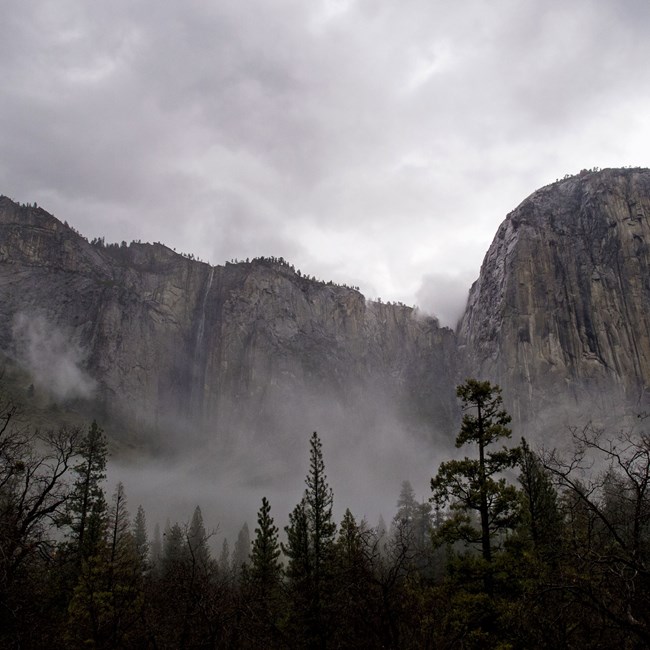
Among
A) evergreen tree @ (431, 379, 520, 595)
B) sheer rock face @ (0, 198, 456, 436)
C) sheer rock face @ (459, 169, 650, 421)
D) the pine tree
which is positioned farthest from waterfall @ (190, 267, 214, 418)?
evergreen tree @ (431, 379, 520, 595)

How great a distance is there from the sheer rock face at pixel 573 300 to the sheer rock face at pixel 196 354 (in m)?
55.4

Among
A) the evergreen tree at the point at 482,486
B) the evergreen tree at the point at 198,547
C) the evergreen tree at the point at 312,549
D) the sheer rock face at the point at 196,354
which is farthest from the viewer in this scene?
the sheer rock face at the point at 196,354

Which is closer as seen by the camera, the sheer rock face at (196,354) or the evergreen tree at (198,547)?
the evergreen tree at (198,547)

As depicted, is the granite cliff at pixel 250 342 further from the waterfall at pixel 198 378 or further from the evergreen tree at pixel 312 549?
the evergreen tree at pixel 312 549

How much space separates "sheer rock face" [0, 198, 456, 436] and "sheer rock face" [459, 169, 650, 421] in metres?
55.4

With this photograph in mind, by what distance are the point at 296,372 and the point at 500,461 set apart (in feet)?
551

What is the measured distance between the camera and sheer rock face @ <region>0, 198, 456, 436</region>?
601ft

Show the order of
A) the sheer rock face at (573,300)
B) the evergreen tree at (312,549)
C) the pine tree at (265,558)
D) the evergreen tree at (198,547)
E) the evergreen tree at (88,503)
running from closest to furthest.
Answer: the evergreen tree at (198,547) → the evergreen tree at (312,549) → the evergreen tree at (88,503) → the pine tree at (265,558) → the sheer rock face at (573,300)

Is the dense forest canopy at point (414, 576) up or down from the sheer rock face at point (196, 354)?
down

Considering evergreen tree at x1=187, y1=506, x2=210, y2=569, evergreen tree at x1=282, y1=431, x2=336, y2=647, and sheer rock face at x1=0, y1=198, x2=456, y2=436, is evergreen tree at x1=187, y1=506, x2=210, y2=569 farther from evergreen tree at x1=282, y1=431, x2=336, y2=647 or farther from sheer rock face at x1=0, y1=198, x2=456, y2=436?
sheer rock face at x1=0, y1=198, x2=456, y2=436

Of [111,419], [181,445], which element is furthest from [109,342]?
[181,445]

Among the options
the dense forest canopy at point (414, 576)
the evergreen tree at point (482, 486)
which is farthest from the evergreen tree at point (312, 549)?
the evergreen tree at point (482, 486)

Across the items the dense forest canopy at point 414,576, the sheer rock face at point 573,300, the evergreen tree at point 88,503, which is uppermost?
the sheer rock face at point 573,300

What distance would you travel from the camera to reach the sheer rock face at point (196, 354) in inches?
7210
